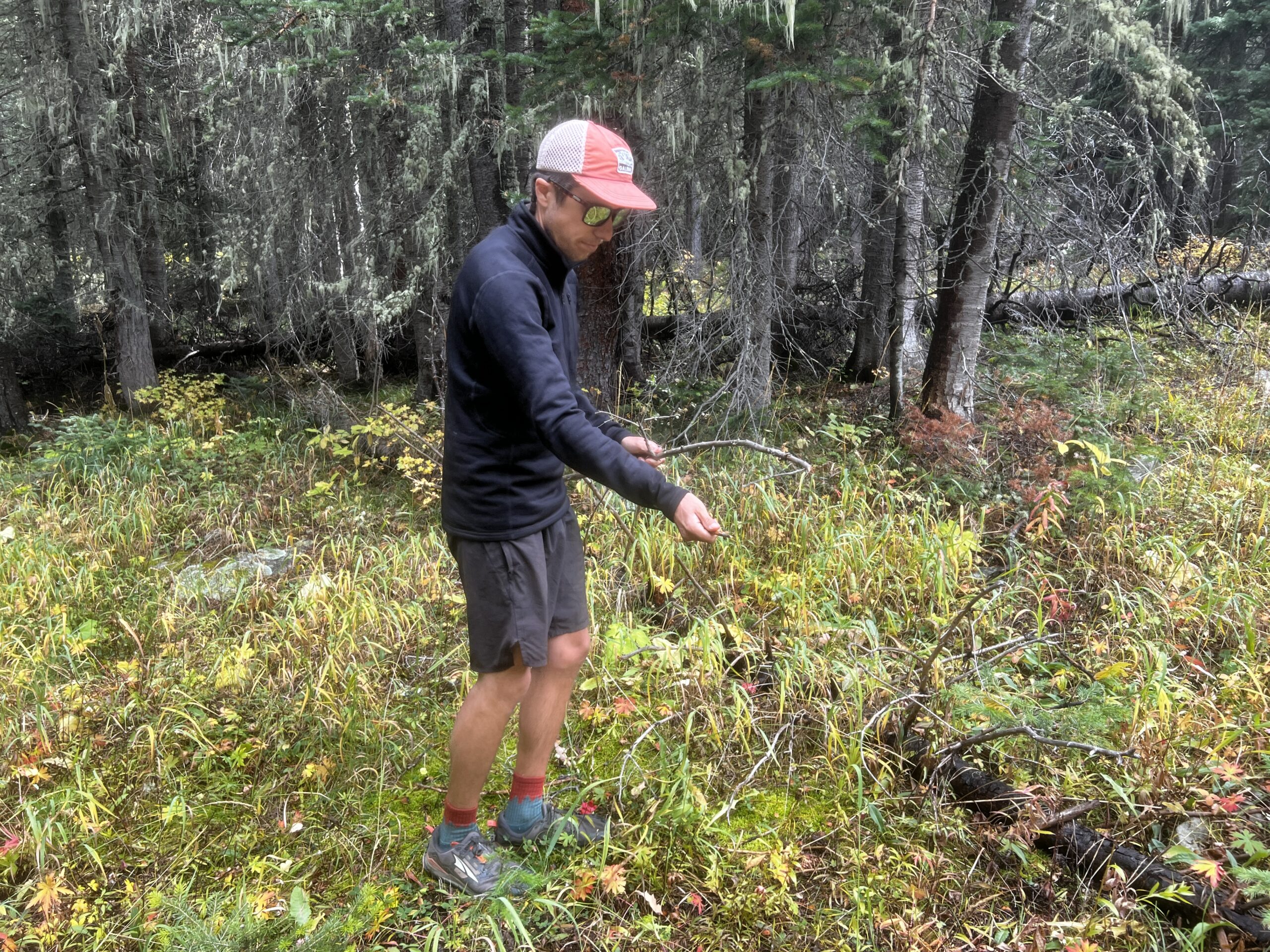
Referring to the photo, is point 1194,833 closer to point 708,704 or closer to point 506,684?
point 708,704

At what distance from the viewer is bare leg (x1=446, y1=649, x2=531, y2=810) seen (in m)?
2.36

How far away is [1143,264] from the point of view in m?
6.12

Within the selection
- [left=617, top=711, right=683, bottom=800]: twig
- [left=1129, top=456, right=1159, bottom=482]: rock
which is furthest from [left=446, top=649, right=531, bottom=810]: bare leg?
[left=1129, top=456, right=1159, bottom=482]: rock

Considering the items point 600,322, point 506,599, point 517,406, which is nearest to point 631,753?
point 506,599

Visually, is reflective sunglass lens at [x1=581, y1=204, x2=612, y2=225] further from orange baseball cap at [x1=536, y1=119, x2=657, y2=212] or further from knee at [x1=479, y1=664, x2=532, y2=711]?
knee at [x1=479, y1=664, x2=532, y2=711]

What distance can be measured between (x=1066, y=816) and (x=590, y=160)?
2.58m

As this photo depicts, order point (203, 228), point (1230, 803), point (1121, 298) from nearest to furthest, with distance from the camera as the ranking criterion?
1. point (1230, 803)
2. point (1121, 298)
3. point (203, 228)

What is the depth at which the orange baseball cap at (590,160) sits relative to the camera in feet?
6.98

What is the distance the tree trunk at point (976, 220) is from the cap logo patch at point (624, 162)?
13.0 ft

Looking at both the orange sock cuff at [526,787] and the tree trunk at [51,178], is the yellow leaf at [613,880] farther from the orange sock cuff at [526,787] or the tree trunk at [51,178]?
the tree trunk at [51,178]

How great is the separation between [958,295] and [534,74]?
11.5 ft

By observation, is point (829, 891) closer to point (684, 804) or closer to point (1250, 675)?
point (684, 804)

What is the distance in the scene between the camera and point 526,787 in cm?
262

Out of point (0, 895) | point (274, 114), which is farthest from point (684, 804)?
point (274, 114)
